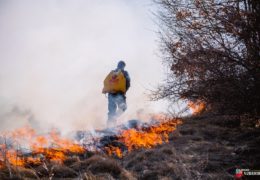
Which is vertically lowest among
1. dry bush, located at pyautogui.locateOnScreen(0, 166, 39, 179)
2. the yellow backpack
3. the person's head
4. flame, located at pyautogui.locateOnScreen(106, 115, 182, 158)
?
dry bush, located at pyautogui.locateOnScreen(0, 166, 39, 179)

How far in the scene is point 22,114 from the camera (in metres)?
31.6

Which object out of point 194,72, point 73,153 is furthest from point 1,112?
point 194,72

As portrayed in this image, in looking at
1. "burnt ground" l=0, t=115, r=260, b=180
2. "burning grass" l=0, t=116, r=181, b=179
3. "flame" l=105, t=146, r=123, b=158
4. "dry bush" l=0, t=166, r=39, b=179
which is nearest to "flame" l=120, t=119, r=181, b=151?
"burning grass" l=0, t=116, r=181, b=179

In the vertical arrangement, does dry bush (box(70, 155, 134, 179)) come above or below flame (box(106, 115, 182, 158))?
below

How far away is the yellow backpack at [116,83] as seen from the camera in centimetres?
1142

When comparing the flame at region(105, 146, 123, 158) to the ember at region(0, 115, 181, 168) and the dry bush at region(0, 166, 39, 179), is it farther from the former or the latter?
the dry bush at region(0, 166, 39, 179)

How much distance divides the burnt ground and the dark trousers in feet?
8.59

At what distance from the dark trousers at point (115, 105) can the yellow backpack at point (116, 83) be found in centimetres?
21

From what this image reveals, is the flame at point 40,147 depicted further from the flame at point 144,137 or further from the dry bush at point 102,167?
the flame at point 144,137

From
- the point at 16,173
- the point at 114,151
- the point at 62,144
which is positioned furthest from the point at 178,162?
the point at 62,144

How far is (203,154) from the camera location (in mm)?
7051

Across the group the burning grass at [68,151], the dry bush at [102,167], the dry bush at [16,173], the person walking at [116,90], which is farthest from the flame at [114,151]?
the person walking at [116,90]

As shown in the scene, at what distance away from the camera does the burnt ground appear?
18.6 feet

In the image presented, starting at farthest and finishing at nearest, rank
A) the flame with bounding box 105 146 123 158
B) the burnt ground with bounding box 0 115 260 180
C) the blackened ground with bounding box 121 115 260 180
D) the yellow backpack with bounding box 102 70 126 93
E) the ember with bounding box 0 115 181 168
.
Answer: the yellow backpack with bounding box 102 70 126 93, the flame with bounding box 105 146 123 158, the ember with bounding box 0 115 181 168, the blackened ground with bounding box 121 115 260 180, the burnt ground with bounding box 0 115 260 180
